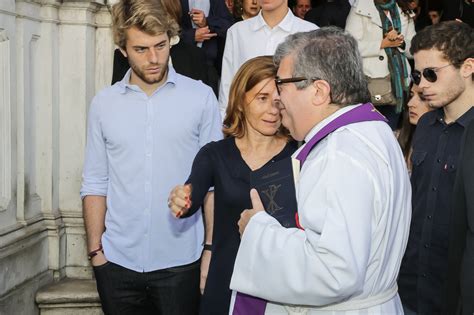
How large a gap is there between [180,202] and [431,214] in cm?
127

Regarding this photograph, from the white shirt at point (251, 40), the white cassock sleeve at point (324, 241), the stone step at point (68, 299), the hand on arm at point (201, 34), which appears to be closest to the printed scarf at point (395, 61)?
the white shirt at point (251, 40)

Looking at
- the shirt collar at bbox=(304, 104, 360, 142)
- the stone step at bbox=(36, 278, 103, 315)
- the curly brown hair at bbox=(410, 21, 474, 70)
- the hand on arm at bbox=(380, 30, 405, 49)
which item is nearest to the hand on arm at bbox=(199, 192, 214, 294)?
the curly brown hair at bbox=(410, 21, 474, 70)

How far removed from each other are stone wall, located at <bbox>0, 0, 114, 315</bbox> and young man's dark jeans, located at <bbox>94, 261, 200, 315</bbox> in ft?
3.74

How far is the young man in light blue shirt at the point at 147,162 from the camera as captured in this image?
13.4 ft

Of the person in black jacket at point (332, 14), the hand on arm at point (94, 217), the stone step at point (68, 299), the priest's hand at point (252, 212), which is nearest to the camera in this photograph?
the priest's hand at point (252, 212)

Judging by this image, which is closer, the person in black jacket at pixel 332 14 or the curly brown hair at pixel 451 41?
the curly brown hair at pixel 451 41

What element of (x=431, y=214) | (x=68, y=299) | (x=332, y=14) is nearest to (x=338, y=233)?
(x=431, y=214)

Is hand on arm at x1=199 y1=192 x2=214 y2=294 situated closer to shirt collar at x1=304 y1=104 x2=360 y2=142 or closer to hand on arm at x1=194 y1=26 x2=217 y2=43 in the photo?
shirt collar at x1=304 y1=104 x2=360 y2=142

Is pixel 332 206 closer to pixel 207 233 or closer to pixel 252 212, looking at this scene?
pixel 252 212

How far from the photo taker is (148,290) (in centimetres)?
411

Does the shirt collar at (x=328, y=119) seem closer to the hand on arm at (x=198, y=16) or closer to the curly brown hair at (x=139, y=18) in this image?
the curly brown hair at (x=139, y=18)

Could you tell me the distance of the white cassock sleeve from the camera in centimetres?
242

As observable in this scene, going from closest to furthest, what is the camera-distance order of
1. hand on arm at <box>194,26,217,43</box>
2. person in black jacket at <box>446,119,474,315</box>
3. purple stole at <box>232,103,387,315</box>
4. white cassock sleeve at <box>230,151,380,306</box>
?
white cassock sleeve at <box>230,151,380,306</box>, purple stole at <box>232,103,387,315</box>, person in black jacket at <box>446,119,474,315</box>, hand on arm at <box>194,26,217,43</box>

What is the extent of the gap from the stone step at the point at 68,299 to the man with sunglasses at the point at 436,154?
2440 millimetres
